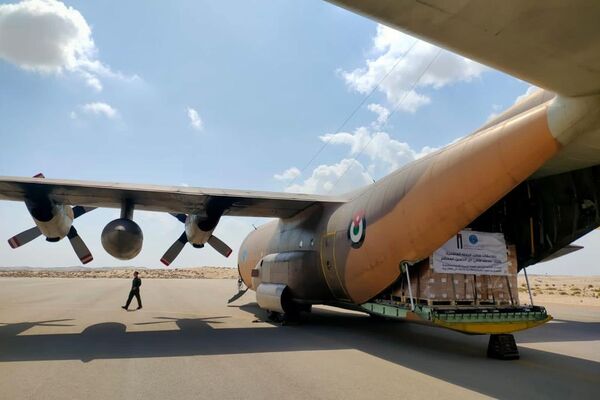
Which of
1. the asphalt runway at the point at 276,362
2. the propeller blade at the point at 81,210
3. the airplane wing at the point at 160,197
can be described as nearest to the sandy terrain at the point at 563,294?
the asphalt runway at the point at 276,362

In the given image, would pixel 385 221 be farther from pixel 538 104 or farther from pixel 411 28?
pixel 411 28

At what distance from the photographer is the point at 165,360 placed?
7504 millimetres

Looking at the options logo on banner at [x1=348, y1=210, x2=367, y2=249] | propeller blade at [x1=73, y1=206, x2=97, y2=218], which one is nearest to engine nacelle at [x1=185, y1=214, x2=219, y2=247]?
propeller blade at [x1=73, y1=206, x2=97, y2=218]

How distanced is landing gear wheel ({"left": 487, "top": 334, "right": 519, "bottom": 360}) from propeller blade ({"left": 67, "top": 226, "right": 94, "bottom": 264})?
492 inches

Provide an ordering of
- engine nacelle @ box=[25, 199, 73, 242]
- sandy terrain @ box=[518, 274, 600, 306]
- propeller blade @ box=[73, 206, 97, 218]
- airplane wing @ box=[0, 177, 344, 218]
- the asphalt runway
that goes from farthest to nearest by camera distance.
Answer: sandy terrain @ box=[518, 274, 600, 306]
propeller blade @ box=[73, 206, 97, 218]
engine nacelle @ box=[25, 199, 73, 242]
airplane wing @ box=[0, 177, 344, 218]
the asphalt runway

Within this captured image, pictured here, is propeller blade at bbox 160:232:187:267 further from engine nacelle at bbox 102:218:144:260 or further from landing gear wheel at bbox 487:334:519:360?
landing gear wheel at bbox 487:334:519:360

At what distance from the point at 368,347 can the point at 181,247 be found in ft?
27.8

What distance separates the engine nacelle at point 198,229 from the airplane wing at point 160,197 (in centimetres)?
29

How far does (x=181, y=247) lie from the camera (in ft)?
48.9

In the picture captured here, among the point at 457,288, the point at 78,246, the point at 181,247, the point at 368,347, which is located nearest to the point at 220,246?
the point at 181,247

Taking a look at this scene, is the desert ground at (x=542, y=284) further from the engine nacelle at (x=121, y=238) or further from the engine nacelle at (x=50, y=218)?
the engine nacelle at (x=50, y=218)

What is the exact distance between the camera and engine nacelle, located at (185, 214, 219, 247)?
12942mm

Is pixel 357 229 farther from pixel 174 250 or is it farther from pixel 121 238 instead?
pixel 174 250

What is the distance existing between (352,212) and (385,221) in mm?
1741
